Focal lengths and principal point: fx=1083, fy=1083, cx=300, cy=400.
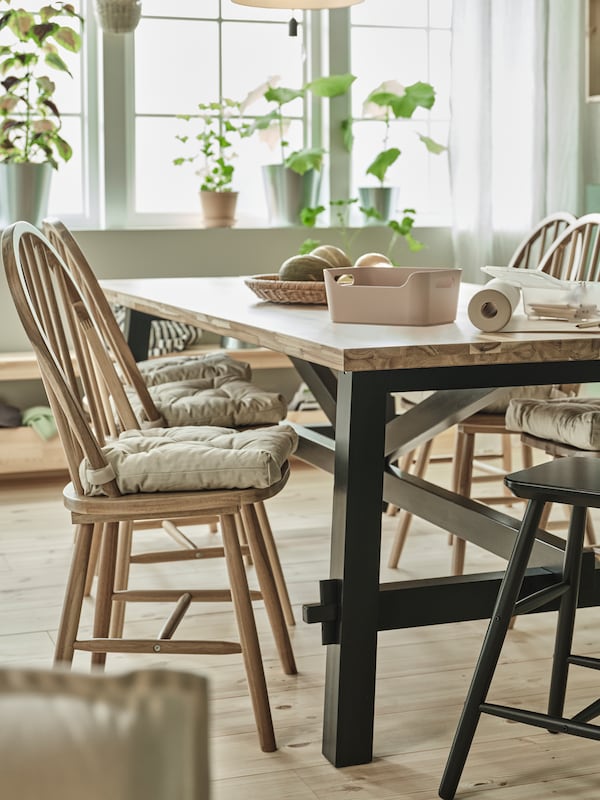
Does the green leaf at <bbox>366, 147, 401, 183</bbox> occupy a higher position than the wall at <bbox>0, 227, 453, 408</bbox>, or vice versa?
the green leaf at <bbox>366, 147, 401, 183</bbox>

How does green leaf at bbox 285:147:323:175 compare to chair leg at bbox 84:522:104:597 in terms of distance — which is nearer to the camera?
chair leg at bbox 84:522:104:597

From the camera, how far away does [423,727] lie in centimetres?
203

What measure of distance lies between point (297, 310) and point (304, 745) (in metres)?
0.89

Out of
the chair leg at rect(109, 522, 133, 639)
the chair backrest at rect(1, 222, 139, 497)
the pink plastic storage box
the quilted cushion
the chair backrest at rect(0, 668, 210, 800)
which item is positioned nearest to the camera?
the chair backrest at rect(0, 668, 210, 800)

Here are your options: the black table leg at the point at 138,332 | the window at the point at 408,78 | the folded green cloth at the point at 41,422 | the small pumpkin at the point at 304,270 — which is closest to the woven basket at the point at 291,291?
the small pumpkin at the point at 304,270

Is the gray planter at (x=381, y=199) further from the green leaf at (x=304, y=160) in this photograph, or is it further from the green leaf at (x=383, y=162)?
the green leaf at (x=304, y=160)

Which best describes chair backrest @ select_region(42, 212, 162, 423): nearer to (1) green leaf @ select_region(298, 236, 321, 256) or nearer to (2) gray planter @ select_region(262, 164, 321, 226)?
(1) green leaf @ select_region(298, 236, 321, 256)

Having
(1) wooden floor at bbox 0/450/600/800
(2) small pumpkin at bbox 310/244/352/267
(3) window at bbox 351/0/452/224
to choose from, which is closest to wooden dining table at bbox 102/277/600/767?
(1) wooden floor at bbox 0/450/600/800

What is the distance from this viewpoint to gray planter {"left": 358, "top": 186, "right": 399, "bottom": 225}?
4.83 m

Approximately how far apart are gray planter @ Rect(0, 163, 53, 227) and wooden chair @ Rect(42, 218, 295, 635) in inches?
66.5

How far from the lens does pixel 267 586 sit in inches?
79.6

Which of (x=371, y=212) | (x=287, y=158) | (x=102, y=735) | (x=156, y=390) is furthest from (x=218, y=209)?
(x=102, y=735)

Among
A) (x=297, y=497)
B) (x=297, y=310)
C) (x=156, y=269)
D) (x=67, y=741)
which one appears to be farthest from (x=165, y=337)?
(x=67, y=741)

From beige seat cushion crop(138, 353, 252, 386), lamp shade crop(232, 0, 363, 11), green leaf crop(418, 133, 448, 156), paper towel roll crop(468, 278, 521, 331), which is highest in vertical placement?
lamp shade crop(232, 0, 363, 11)
